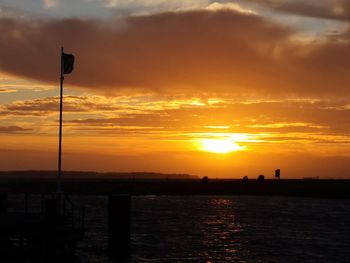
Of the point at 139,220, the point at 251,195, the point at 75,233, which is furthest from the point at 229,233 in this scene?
the point at 251,195

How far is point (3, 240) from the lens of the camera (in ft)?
106

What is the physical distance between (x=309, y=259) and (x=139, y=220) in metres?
29.3

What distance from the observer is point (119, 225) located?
37.0 m

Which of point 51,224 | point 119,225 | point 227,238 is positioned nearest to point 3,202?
Result: point 119,225

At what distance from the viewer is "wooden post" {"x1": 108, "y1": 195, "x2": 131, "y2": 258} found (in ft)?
120

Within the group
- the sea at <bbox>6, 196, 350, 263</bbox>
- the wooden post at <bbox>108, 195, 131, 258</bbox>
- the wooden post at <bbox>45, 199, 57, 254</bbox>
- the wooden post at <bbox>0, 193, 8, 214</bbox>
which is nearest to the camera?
the wooden post at <bbox>45, 199, 57, 254</bbox>

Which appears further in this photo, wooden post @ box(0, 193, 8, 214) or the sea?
the sea

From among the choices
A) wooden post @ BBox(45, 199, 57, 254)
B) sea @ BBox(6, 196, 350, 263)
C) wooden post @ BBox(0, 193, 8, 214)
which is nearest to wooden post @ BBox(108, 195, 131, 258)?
sea @ BBox(6, 196, 350, 263)

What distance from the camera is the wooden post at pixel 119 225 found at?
36.4 m

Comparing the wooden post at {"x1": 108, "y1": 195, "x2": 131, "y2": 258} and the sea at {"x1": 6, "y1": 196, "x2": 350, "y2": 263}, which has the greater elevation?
the wooden post at {"x1": 108, "y1": 195, "x2": 131, "y2": 258}

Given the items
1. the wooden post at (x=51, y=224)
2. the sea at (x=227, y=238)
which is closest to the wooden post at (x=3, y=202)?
the sea at (x=227, y=238)

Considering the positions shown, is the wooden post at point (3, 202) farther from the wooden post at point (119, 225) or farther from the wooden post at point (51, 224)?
the wooden post at point (51, 224)

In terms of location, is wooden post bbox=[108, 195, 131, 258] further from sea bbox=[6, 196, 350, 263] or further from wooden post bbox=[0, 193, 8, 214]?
wooden post bbox=[0, 193, 8, 214]

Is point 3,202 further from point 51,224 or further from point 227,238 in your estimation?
point 227,238
